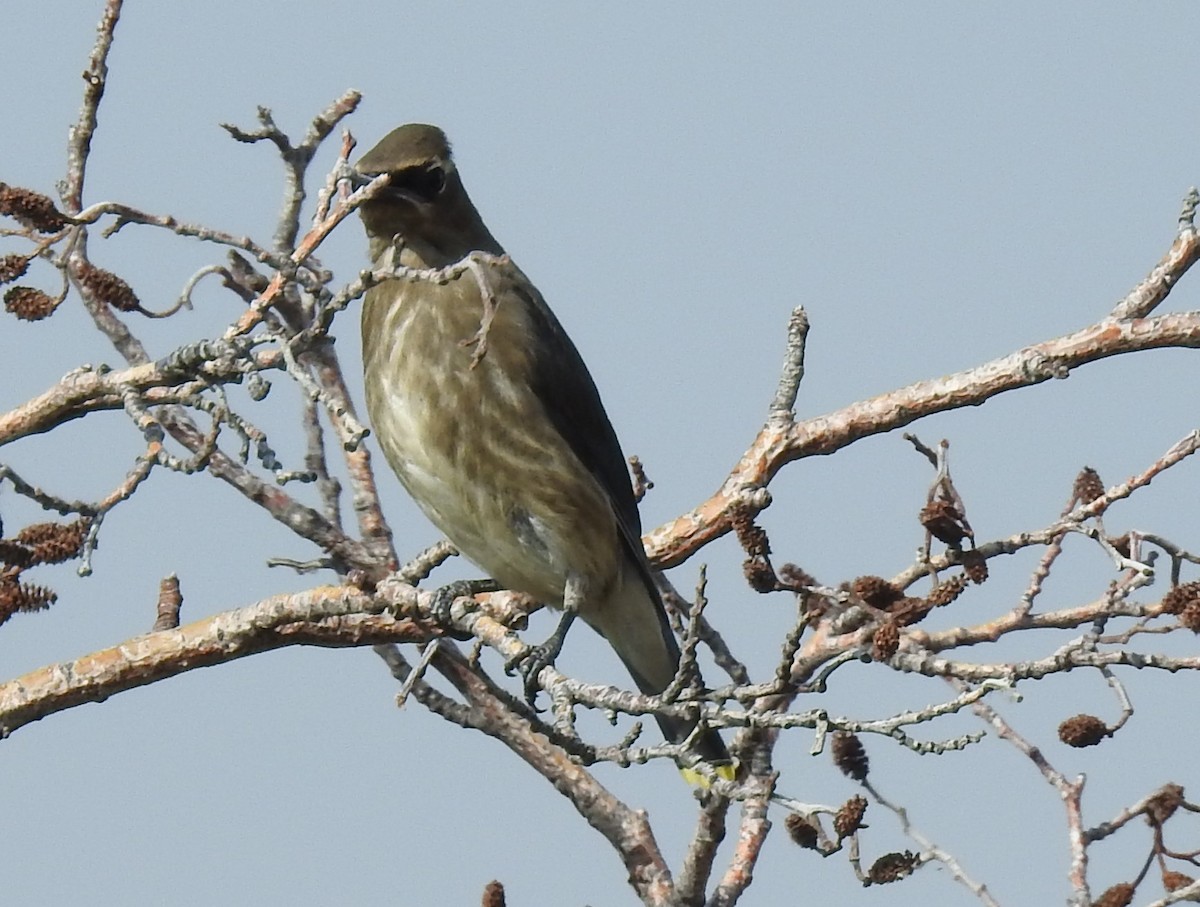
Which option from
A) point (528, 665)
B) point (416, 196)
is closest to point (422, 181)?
point (416, 196)

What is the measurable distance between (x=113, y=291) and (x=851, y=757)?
5.92 ft

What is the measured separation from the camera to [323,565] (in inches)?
174

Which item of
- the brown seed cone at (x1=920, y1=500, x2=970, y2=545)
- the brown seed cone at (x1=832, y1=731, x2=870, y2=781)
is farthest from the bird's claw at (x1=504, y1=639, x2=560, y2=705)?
the brown seed cone at (x1=920, y1=500, x2=970, y2=545)

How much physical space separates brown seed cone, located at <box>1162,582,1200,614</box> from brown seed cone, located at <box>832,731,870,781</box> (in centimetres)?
75

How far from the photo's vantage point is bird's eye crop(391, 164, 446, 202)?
16.9ft

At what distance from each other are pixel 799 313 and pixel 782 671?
61.0 inches

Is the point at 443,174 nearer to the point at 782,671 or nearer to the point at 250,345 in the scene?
the point at 250,345

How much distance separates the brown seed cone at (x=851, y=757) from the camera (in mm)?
3939

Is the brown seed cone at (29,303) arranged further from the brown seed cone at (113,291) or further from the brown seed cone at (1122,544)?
the brown seed cone at (1122,544)

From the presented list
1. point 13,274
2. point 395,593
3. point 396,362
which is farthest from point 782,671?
point 396,362

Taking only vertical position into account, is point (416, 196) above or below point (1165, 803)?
above

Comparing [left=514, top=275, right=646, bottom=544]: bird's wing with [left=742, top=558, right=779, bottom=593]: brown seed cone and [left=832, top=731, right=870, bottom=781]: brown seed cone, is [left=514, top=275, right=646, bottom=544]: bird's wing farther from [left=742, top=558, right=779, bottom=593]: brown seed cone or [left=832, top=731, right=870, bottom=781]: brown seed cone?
[left=742, top=558, right=779, bottom=593]: brown seed cone

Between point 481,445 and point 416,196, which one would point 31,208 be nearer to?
point 481,445

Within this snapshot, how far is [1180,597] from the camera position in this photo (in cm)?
347
